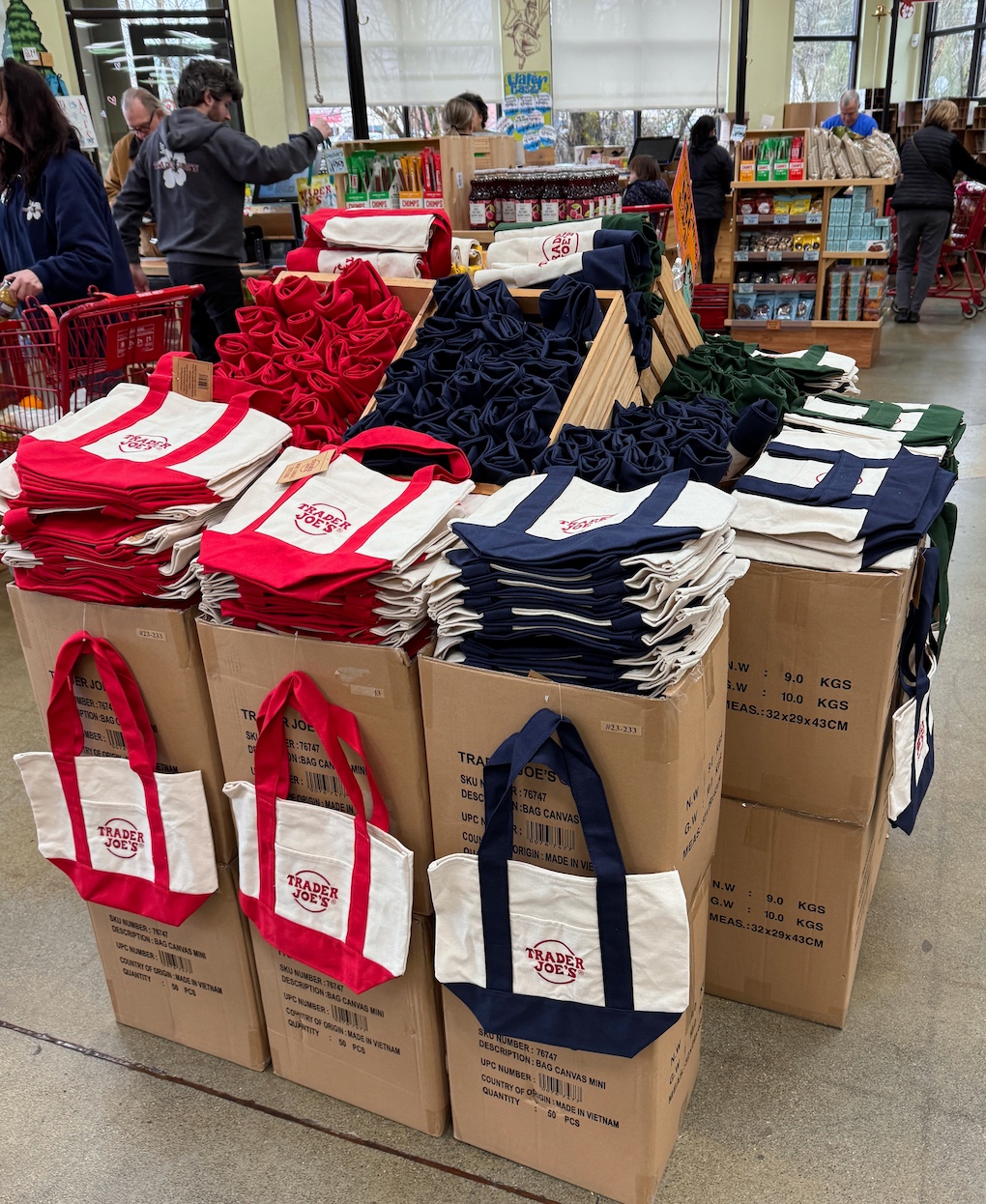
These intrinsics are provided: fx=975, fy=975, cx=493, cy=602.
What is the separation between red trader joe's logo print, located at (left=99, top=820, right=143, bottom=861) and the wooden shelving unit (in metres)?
6.48

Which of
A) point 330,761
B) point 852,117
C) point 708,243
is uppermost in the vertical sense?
point 852,117

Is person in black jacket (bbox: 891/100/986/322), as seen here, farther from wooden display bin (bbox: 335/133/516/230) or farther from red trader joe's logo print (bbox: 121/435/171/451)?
red trader joe's logo print (bbox: 121/435/171/451)

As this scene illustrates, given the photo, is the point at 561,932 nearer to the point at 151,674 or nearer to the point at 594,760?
the point at 594,760

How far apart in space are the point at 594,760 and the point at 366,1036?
29.3 inches

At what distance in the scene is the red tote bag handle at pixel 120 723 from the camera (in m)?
1.60

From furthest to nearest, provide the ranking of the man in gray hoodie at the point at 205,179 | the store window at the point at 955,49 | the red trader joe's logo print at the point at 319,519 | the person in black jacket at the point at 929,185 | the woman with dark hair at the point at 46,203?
1. the store window at the point at 955,49
2. the person in black jacket at the point at 929,185
3. the man in gray hoodie at the point at 205,179
4. the woman with dark hair at the point at 46,203
5. the red trader joe's logo print at the point at 319,519

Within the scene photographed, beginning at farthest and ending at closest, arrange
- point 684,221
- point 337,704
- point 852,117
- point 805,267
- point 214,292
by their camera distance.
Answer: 1. point 852,117
2. point 805,267
3. point 214,292
4. point 684,221
5. point 337,704

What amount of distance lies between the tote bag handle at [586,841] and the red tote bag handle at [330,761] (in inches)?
7.8

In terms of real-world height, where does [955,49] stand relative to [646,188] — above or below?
above

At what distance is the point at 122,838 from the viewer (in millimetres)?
1702

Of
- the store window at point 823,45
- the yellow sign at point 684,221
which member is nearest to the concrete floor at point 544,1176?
the yellow sign at point 684,221

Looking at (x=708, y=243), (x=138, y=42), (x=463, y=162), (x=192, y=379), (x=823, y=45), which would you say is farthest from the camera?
(x=823, y=45)

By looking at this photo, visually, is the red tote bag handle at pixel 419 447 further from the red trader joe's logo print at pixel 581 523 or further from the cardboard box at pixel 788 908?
the cardboard box at pixel 788 908

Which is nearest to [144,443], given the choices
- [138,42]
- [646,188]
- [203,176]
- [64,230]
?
[64,230]
